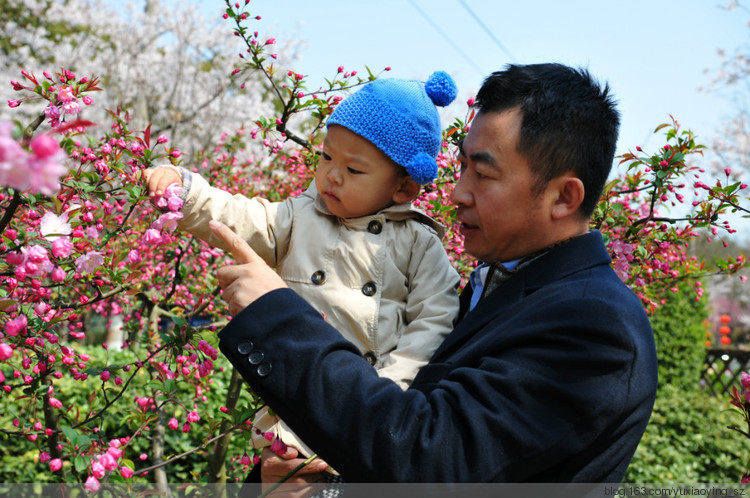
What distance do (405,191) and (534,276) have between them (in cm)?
62

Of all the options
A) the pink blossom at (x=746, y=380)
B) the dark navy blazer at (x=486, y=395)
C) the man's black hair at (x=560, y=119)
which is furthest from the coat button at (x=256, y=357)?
the pink blossom at (x=746, y=380)

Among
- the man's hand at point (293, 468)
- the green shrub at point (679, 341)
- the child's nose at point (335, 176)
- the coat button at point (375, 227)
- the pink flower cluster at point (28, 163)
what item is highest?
the pink flower cluster at point (28, 163)

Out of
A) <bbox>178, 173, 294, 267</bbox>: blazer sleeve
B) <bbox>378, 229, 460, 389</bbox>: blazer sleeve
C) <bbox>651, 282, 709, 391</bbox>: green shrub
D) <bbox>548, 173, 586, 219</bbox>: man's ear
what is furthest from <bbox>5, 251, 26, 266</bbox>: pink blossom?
<bbox>651, 282, 709, 391</bbox>: green shrub

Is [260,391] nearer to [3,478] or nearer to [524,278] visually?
[524,278]

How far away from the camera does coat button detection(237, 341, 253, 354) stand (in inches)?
44.8

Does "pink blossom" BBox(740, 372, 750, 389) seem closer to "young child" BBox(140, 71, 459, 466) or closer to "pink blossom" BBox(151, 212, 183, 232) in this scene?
"young child" BBox(140, 71, 459, 466)

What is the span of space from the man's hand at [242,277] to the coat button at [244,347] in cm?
7

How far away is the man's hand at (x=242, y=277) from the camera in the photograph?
3.87 feet

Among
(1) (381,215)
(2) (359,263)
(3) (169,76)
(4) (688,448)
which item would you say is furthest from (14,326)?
(3) (169,76)

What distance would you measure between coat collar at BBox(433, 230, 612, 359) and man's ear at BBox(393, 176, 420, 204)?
55 cm

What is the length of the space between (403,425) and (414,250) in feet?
2.72

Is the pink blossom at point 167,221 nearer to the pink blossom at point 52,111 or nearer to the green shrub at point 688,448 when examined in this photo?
the pink blossom at point 52,111

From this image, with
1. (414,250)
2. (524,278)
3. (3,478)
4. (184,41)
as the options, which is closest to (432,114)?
(414,250)

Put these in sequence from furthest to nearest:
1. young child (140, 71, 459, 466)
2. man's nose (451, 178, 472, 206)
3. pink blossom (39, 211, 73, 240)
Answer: young child (140, 71, 459, 466)
man's nose (451, 178, 472, 206)
pink blossom (39, 211, 73, 240)
